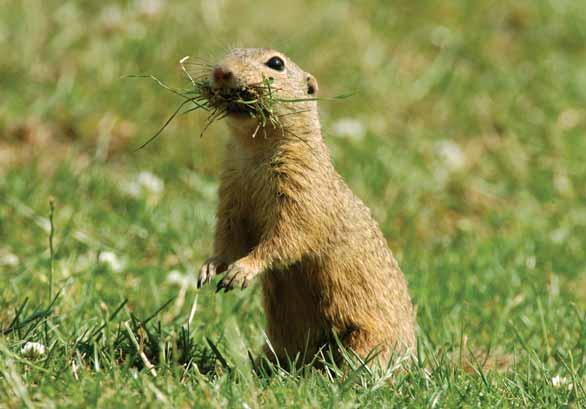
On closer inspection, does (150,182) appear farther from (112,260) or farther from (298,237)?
(298,237)

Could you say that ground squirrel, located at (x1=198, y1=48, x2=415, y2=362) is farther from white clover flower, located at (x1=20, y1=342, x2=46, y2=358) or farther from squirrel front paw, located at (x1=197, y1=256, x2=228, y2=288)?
white clover flower, located at (x1=20, y1=342, x2=46, y2=358)

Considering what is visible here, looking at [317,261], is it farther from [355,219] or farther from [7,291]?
[7,291]

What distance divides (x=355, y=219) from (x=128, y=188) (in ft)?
7.62

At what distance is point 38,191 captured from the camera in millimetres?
5883

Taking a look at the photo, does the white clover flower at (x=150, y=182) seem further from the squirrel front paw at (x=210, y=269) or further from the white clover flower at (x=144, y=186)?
the squirrel front paw at (x=210, y=269)

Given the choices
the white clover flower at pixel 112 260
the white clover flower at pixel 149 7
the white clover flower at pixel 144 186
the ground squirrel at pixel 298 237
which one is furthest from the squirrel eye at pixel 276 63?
the white clover flower at pixel 149 7

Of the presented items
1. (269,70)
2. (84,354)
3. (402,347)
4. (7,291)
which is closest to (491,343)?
(402,347)

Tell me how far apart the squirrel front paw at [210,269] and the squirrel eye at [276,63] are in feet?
2.77

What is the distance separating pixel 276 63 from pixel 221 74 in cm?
41

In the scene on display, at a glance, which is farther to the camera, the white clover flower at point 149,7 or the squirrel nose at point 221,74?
the white clover flower at point 149,7

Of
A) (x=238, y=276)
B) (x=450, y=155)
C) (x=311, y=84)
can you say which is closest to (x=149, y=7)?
(x=450, y=155)

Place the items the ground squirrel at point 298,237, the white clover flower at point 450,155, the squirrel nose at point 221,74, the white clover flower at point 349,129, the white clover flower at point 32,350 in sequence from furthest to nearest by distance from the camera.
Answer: the white clover flower at point 450,155 → the white clover flower at point 349,129 → the ground squirrel at point 298,237 → the squirrel nose at point 221,74 → the white clover flower at point 32,350

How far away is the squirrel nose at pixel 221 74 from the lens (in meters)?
3.77

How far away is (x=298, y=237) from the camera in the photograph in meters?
4.02
